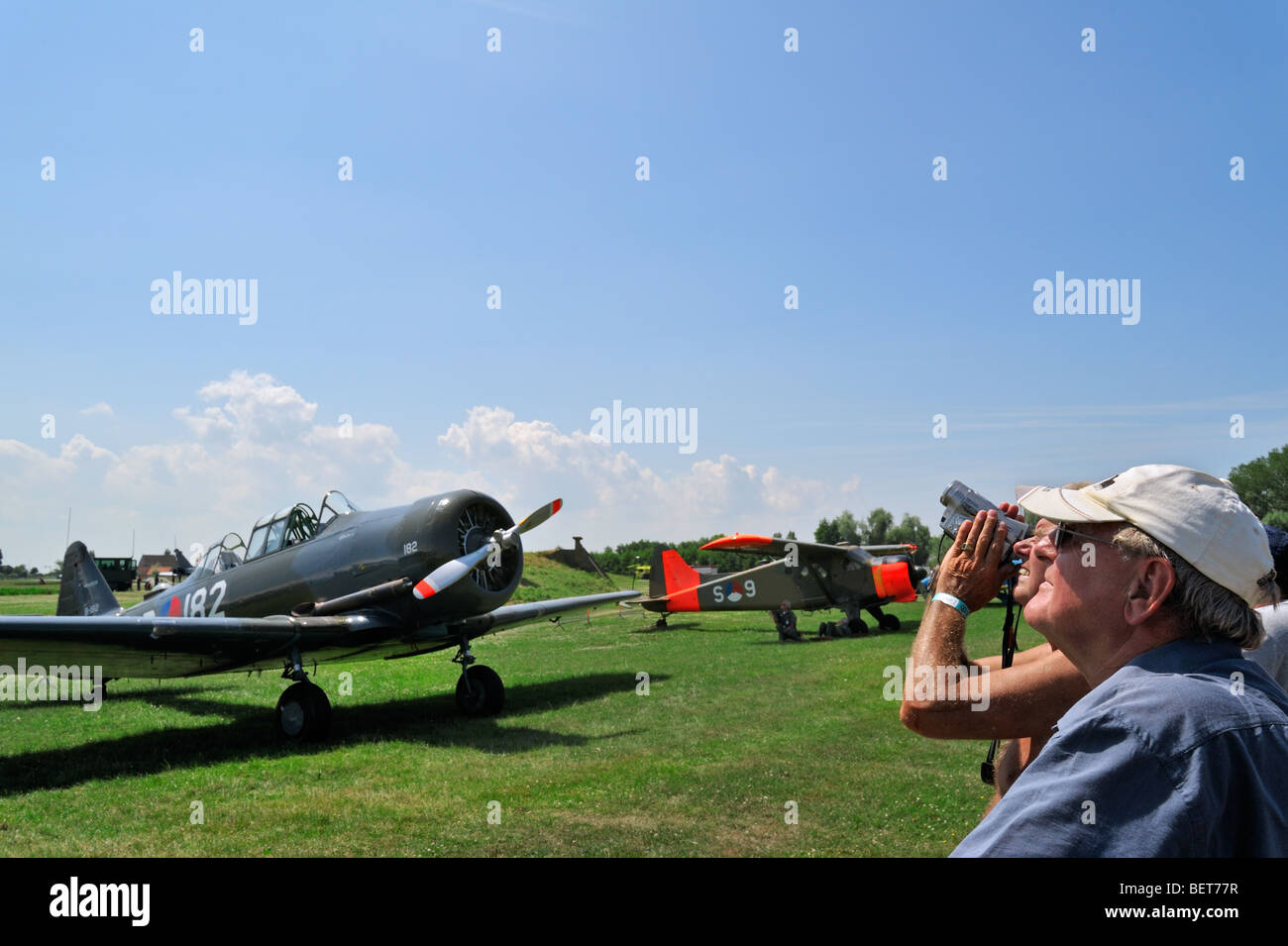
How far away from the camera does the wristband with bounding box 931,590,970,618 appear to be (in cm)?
214

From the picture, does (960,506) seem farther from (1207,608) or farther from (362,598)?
(362,598)

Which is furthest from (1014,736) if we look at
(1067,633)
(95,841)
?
(95,841)

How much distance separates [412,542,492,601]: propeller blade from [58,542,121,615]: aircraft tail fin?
7912 millimetres

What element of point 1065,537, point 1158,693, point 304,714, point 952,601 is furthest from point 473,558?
point 1158,693

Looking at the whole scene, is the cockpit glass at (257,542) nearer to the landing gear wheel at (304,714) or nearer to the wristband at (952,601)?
the landing gear wheel at (304,714)

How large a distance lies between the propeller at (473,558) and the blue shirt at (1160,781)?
8935 millimetres

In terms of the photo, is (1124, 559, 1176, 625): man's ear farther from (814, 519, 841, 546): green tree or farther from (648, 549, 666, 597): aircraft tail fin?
(814, 519, 841, 546): green tree

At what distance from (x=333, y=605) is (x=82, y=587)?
7.54 metres

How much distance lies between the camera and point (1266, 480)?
209 ft

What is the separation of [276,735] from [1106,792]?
10.0m

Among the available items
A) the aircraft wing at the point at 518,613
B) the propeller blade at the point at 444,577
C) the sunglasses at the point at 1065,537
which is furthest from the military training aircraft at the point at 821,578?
the sunglasses at the point at 1065,537

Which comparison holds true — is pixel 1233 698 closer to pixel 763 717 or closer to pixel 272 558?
pixel 763 717

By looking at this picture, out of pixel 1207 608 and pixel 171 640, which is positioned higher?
pixel 1207 608

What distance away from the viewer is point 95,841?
18.6ft
